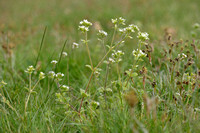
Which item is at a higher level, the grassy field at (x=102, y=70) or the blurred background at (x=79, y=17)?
the blurred background at (x=79, y=17)

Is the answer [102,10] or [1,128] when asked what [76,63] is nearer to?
[1,128]

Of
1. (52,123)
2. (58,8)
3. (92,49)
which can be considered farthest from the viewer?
(58,8)

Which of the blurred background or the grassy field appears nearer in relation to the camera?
the grassy field

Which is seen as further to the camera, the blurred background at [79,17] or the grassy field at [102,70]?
the blurred background at [79,17]

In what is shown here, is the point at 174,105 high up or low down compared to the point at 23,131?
up

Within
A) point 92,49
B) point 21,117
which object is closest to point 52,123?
point 21,117

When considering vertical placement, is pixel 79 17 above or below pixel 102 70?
above

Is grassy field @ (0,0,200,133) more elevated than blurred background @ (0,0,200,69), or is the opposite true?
blurred background @ (0,0,200,69)

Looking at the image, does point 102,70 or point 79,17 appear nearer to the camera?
point 102,70
